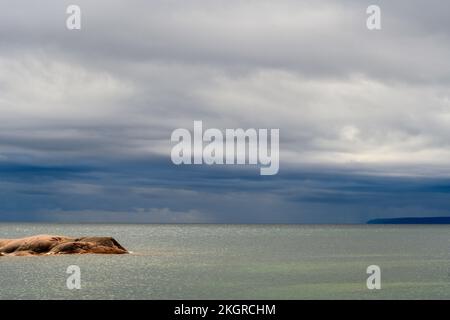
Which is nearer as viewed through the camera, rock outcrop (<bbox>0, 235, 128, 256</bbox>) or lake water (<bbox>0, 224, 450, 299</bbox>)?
lake water (<bbox>0, 224, 450, 299</bbox>)

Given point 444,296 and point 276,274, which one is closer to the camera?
point 444,296

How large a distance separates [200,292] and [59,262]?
3178cm

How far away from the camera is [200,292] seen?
58.1 meters

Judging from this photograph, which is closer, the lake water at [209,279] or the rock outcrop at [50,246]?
the lake water at [209,279]

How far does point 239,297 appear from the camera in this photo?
54562 mm

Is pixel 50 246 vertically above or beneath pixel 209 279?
above

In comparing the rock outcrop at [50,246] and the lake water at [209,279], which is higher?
the rock outcrop at [50,246]

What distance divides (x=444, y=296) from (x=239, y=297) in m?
19.4

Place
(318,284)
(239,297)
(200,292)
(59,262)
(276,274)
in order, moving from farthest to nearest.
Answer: (59,262), (276,274), (318,284), (200,292), (239,297)

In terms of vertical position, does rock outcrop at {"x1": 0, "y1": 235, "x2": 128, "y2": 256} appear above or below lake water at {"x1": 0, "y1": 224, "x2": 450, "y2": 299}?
above

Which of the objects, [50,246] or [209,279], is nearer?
[209,279]

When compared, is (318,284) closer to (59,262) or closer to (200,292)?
(200,292)

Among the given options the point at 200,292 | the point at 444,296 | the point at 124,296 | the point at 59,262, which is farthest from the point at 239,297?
the point at 59,262
